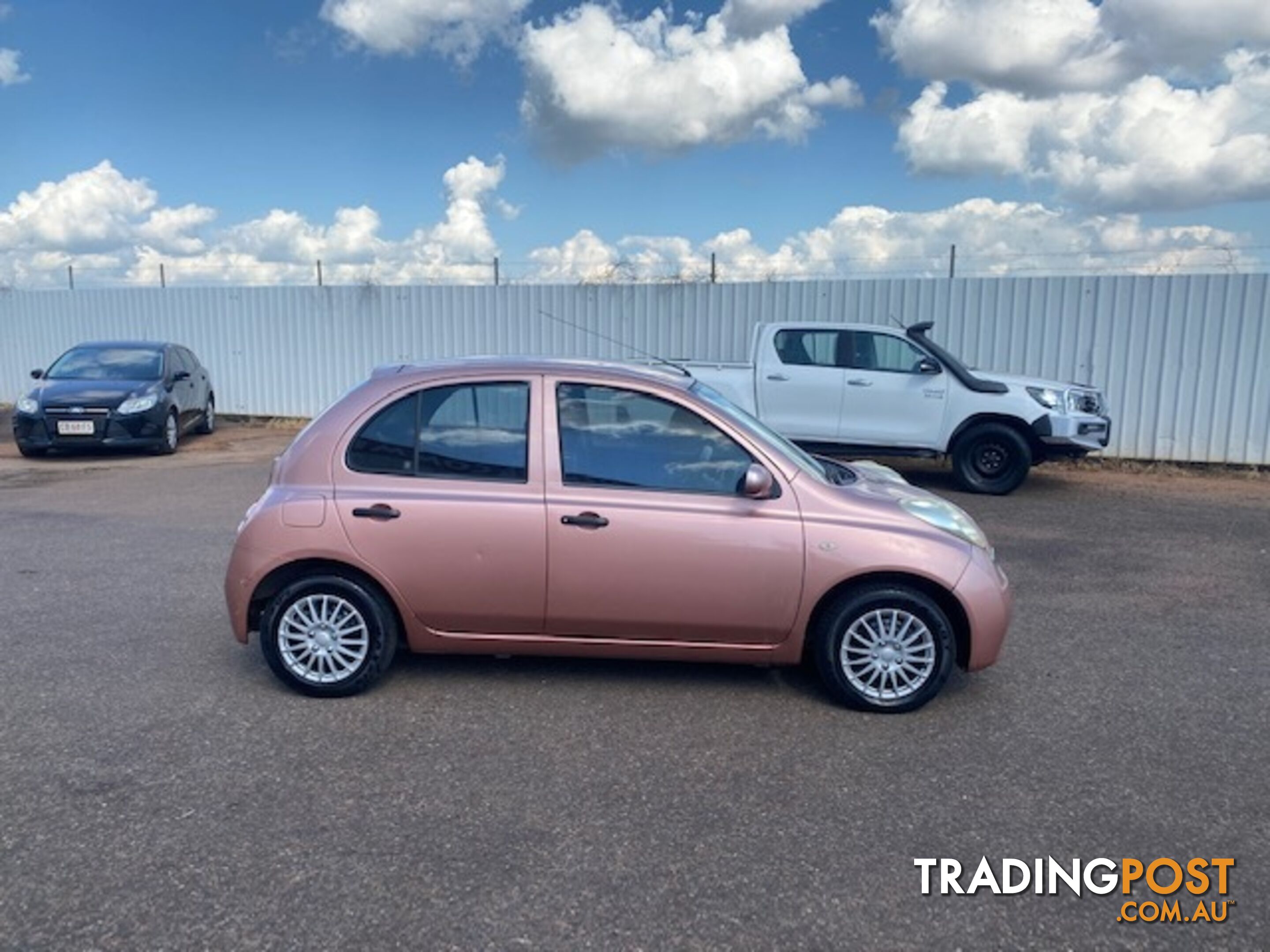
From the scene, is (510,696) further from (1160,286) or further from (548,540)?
(1160,286)

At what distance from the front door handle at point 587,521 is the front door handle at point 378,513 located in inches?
31.4

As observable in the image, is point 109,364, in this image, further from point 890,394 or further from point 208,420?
point 890,394

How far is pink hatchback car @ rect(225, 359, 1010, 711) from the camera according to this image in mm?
4445

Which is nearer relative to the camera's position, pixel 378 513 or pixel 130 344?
pixel 378 513

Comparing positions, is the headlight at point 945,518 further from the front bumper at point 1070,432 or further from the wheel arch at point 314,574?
the front bumper at point 1070,432

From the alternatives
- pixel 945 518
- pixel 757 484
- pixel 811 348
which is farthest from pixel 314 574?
pixel 811 348

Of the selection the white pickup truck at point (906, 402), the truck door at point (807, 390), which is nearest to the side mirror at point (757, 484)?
the white pickup truck at point (906, 402)

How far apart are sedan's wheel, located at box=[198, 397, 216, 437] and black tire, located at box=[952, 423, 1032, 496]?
12.3 metres

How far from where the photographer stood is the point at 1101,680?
4.97m

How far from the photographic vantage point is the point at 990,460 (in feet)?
34.6

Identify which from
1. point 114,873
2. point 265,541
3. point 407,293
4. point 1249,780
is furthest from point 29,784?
point 407,293

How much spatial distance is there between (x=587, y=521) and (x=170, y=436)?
38.4 feet

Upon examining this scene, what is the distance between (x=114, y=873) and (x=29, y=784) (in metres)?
0.89

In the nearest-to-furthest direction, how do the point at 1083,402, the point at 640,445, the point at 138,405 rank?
the point at 640,445 < the point at 1083,402 < the point at 138,405
